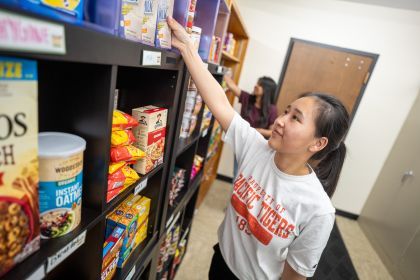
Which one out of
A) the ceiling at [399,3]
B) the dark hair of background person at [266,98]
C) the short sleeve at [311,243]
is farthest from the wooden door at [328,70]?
the short sleeve at [311,243]

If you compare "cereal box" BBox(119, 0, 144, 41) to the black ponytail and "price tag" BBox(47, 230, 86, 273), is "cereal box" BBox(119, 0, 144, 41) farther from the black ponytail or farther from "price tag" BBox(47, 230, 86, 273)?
the black ponytail

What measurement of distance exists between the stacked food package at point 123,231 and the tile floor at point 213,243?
1200mm

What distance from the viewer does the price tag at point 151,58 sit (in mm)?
622

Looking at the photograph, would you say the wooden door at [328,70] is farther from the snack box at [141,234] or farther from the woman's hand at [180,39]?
the snack box at [141,234]

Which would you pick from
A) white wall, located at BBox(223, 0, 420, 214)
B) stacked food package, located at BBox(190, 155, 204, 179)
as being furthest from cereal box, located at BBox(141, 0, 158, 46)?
white wall, located at BBox(223, 0, 420, 214)

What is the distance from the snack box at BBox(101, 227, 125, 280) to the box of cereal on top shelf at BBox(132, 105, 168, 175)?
0.78ft

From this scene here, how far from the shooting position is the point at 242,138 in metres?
1.14

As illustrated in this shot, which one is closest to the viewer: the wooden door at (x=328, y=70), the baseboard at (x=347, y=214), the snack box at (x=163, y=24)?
the snack box at (x=163, y=24)

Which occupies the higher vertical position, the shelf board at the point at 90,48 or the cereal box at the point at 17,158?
the shelf board at the point at 90,48

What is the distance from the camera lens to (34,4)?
0.41 m

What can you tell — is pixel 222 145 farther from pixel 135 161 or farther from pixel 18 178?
pixel 18 178

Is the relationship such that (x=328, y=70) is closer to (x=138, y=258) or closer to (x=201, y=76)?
(x=201, y=76)

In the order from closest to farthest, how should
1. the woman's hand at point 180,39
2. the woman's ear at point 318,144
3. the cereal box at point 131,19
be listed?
1. the cereal box at point 131,19
2. the woman's hand at point 180,39
3. the woman's ear at point 318,144

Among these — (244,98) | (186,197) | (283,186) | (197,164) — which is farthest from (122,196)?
(244,98)
